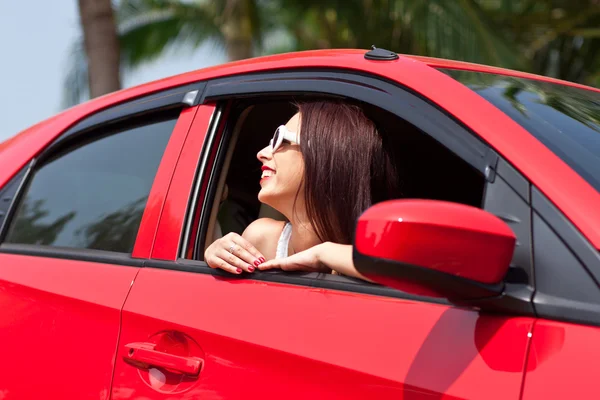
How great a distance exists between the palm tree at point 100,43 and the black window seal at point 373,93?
6381 millimetres

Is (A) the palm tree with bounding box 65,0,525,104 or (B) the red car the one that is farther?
(A) the palm tree with bounding box 65,0,525,104

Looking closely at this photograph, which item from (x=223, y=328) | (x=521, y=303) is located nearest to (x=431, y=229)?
(x=521, y=303)

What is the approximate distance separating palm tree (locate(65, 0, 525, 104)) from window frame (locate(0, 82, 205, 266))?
767 centimetres

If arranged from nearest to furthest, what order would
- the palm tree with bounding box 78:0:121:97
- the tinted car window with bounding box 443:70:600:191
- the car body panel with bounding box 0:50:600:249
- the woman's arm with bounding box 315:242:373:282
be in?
1. the car body panel with bounding box 0:50:600:249
2. the tinted car window with bounding box 443:70:600:191
3. the woman's arm with bounding box 315:242:373:282
4. the palm tree with bounding box 78:0:121:97

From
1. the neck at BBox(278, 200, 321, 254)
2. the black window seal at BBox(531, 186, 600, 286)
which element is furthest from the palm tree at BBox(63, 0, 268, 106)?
the black window seal at BBox(531, 186, 600, 286)

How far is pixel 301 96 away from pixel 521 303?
927 millimetres

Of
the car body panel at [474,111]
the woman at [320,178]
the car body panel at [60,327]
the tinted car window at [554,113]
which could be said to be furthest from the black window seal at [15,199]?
the tinted car window at [554,113]

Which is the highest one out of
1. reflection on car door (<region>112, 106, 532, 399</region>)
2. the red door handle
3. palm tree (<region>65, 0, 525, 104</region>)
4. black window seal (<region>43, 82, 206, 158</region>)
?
palm tree (<region>65, 0, 525, 104</region>)

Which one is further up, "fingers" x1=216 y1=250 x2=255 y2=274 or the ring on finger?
the ring on finger

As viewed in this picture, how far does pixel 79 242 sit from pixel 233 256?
0.64 metres

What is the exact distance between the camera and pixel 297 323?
5.57 ft

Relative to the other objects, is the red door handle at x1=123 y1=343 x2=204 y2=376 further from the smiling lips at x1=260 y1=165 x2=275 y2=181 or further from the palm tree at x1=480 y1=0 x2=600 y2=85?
the palm tree at x1=480 y1=0 x2=600 y2=85

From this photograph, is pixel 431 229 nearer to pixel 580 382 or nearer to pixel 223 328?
pixel 580 382

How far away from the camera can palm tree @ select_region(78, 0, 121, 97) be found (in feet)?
27.4
